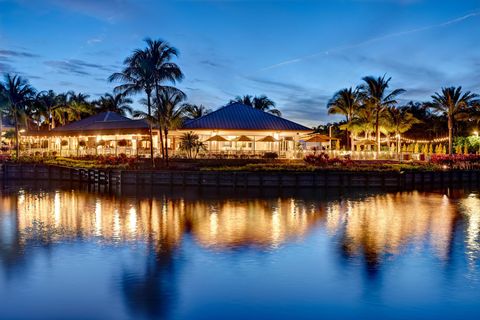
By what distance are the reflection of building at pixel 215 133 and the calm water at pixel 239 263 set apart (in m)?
28.5

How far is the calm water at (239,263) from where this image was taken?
11602 millimetres

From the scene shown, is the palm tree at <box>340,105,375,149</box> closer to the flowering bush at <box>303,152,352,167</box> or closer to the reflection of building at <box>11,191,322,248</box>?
the flowering bush at <box>303,152,352,167</box>

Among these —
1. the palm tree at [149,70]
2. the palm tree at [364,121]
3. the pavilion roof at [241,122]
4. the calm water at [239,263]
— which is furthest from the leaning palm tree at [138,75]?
the palm tree at [364,121]

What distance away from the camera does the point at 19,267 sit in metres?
14.8

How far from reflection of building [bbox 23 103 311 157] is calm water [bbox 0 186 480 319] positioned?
28.5 meters

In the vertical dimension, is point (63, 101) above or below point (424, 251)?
above

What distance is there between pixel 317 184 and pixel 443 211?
44.7 ft

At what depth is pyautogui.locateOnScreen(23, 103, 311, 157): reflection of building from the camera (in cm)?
5572

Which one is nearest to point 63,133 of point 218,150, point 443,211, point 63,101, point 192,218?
point 218,150

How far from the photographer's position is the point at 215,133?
58000 millimetres

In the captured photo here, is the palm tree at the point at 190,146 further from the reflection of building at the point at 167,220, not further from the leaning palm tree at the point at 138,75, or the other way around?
the reflection of building at the point at 167,220

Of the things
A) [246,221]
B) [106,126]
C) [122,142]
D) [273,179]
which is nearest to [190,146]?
[273,179]

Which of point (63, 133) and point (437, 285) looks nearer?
point (437, 285)

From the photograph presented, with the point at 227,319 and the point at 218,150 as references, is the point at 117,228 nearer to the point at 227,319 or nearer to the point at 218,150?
the point at 227,319
